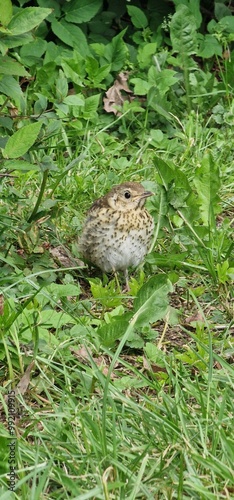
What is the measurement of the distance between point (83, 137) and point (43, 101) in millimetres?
2165

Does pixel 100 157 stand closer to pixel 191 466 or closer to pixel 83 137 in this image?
pixel 83 137

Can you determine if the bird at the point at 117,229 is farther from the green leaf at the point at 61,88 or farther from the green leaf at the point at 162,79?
the green leaf at the point at 162,79

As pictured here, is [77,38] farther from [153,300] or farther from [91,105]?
[153,300]

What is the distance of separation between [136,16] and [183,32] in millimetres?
405

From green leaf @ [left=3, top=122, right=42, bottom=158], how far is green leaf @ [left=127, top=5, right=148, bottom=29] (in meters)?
3.54

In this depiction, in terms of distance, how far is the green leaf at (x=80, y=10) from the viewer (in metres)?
7.60

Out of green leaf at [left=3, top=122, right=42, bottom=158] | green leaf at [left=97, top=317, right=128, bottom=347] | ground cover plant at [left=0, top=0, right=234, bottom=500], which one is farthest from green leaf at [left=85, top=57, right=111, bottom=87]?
green leaf at [left=97, top=317, right=128, bottom=347]

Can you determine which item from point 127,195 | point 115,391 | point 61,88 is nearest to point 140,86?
point 127,195

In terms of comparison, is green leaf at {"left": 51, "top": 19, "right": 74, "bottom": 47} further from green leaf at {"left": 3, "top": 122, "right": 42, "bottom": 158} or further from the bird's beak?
green leaf at {"left": 3, "top": 122, "right": 42, "bottom": 158}

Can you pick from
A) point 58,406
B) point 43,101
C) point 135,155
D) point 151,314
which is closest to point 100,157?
point 135,155

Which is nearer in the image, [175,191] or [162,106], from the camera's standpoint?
[175,191]

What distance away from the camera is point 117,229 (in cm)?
590

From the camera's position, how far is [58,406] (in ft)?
13.9

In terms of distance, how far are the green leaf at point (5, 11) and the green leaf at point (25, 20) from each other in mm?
30
